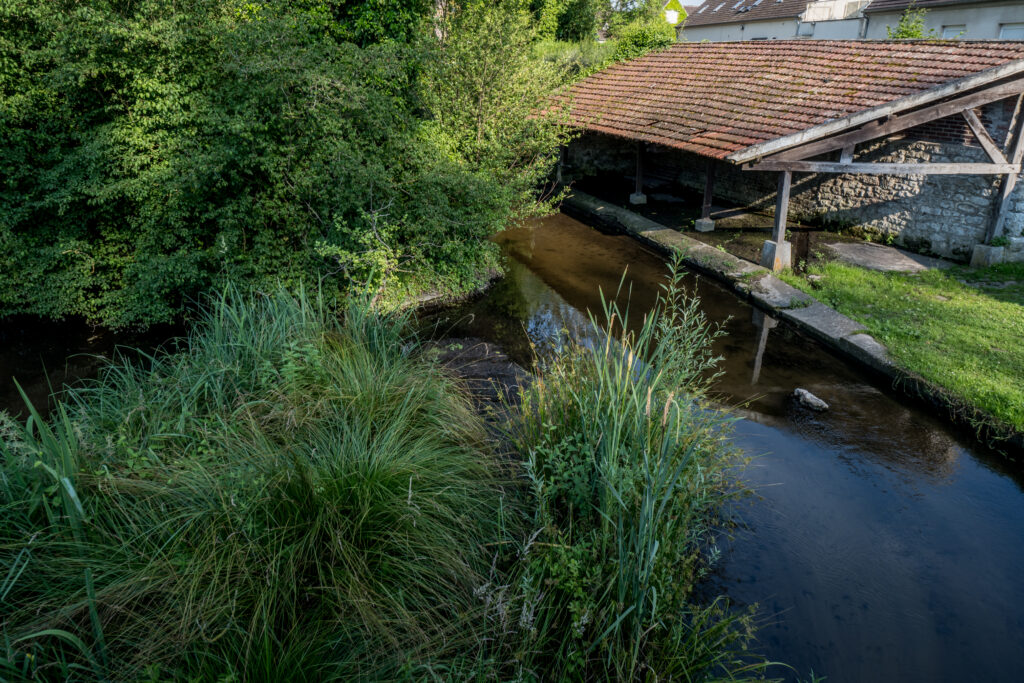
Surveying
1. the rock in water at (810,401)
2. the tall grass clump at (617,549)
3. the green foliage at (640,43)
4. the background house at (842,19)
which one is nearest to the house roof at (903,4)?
the background house at (842,19)

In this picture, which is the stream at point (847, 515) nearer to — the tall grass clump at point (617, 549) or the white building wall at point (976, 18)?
the tall grass clump at point (617, 549)

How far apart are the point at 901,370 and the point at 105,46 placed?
9825 millimetres

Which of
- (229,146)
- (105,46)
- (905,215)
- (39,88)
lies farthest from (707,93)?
(39,88)

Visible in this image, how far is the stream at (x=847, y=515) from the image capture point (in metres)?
4.05

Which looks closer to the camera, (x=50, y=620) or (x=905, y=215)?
(x=50, y=620)

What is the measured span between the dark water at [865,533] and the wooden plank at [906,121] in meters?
3.20

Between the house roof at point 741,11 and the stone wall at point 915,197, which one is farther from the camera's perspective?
the house roof at point 741,11

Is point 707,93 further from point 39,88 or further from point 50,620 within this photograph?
point 50,620

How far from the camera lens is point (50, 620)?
266 centimetres

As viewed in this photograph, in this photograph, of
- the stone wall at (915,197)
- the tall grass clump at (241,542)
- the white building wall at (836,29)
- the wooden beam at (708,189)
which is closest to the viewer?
A: the tall grass clump at (241,542)

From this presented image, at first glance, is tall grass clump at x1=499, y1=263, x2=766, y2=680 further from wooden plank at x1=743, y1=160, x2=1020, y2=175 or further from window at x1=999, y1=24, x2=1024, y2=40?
window at x1=999, y1=24, x2=1024, y2=40

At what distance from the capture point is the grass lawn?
6348mm

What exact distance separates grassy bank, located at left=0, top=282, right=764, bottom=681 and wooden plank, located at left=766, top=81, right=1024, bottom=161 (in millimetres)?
6872

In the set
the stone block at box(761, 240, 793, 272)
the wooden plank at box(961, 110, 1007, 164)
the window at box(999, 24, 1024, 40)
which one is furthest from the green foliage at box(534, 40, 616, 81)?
the window at box(999, 24, 1024, 40)
